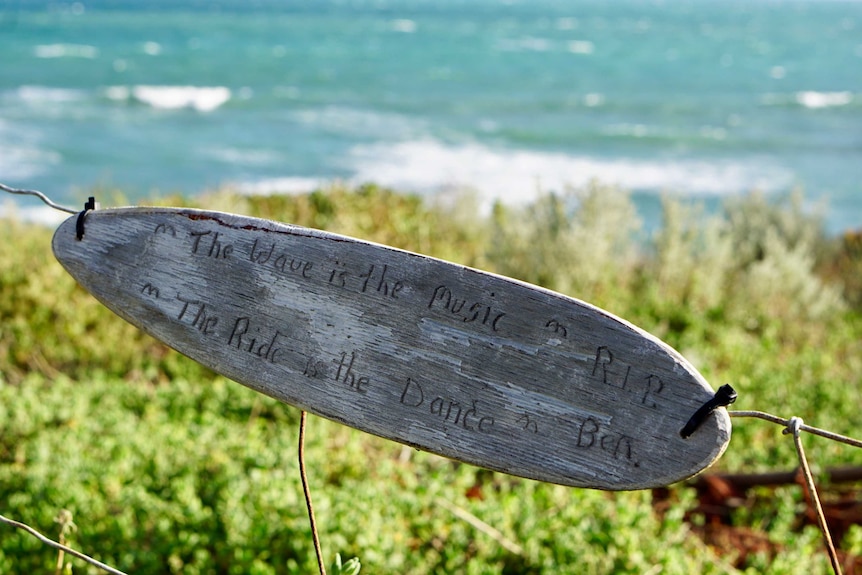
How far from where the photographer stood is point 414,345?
47.5 inches

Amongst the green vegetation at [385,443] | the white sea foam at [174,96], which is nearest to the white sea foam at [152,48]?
the white sea foam at [174,96]

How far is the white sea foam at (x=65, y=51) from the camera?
92.8 feet

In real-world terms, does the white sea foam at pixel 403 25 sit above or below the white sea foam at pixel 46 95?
above

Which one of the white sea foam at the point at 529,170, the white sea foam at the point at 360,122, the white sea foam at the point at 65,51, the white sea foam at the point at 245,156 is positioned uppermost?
the white sea foam at the point at 65,51

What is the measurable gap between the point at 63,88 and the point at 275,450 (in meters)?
22.9

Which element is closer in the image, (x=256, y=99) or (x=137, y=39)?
(x=256, y=99)

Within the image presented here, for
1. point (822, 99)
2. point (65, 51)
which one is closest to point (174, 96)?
point (65, 51)

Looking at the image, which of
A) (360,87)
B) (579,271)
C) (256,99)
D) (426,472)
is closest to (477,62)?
(360,87)

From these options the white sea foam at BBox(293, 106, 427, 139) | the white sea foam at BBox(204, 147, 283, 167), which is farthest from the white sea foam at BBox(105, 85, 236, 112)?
the white sea foam at BBox(204, 147, 283, 167)

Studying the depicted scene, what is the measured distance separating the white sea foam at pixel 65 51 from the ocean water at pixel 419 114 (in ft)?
0.43

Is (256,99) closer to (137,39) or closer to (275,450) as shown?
(137,39)

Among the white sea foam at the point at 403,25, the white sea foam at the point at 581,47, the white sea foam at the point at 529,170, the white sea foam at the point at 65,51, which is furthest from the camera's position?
the white sea foam at the point at 403,25

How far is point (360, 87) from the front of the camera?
2462 centimetres

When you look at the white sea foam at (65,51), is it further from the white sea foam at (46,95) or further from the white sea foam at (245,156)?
the white sea foam at (245,156)
